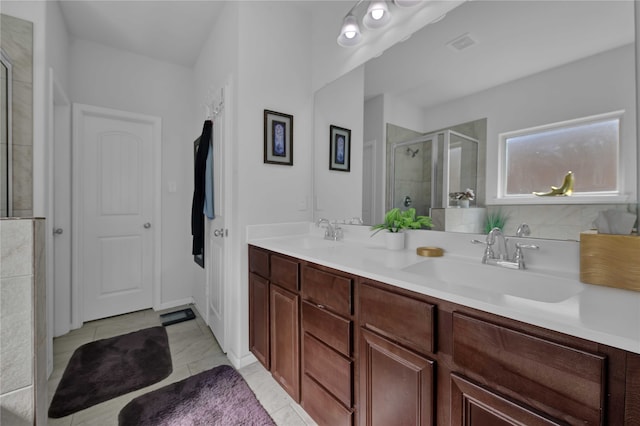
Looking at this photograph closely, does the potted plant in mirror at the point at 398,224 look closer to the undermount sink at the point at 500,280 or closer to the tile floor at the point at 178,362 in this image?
the undermount sink at the point at 500,280

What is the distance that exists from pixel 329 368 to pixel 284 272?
0.53 metres

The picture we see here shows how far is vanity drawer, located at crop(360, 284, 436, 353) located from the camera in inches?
32.4

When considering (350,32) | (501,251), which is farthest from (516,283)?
(350,32)

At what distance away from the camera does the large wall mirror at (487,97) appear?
3.03 feet

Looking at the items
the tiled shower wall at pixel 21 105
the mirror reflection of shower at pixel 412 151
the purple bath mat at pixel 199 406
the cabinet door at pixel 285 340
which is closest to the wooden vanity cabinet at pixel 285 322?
the cabinet door at pixel 285 340

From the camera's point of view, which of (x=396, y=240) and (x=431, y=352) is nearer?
(x=431, y=352)

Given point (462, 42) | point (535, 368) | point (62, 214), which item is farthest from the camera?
point (62, 214)

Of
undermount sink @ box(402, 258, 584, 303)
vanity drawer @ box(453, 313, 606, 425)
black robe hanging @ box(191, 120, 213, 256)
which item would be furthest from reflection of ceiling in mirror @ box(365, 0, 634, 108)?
black robe hanging @ box(191, 120, 213, 256)

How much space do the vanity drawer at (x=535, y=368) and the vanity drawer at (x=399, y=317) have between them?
87mm

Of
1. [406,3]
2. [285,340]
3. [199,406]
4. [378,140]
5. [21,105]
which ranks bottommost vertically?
[199,406]

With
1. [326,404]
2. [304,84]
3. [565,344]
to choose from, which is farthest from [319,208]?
[565,344]

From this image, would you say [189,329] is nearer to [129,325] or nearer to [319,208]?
[129,325]

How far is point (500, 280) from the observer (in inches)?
41.0

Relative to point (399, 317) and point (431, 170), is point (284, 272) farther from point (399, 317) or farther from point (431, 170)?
point (431, 170)
